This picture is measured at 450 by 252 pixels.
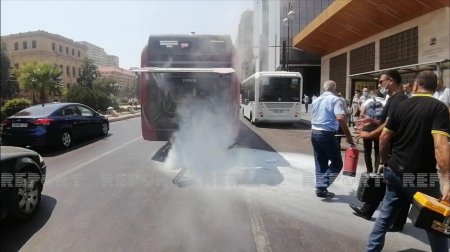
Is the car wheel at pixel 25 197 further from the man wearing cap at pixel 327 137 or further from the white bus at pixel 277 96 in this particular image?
the white bus at pixel 277 96

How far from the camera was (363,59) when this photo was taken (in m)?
23.3

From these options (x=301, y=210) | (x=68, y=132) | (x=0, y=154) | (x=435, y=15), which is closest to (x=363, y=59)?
(x=435, y=15)

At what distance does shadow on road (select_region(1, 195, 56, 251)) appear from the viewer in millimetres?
3697

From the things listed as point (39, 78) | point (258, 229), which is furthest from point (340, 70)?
point (39, 78)

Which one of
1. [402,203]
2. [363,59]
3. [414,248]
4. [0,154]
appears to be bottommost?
[414,248]

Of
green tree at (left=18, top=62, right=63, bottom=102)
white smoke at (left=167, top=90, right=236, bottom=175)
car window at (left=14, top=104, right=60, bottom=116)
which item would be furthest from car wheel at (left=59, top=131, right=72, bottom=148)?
green tree at (left=18, top=62, right=63, bottom=102)

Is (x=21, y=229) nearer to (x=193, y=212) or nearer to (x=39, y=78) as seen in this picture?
(x=193, y=212)

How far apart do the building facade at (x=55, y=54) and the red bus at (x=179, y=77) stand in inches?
1330

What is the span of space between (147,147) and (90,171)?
326 centimetres

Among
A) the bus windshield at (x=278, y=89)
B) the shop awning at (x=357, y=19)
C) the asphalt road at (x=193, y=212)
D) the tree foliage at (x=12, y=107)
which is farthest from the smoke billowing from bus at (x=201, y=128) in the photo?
the tree foliage at (x=12, y=107)

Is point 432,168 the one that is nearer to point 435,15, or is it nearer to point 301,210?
point 301,210

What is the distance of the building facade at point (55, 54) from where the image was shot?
41.2 metres

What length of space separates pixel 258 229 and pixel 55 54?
64.5 meters

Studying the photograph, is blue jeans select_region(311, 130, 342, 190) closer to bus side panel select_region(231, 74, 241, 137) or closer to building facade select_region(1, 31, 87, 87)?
bus side panel select_region(231, 74, 241, 137)
